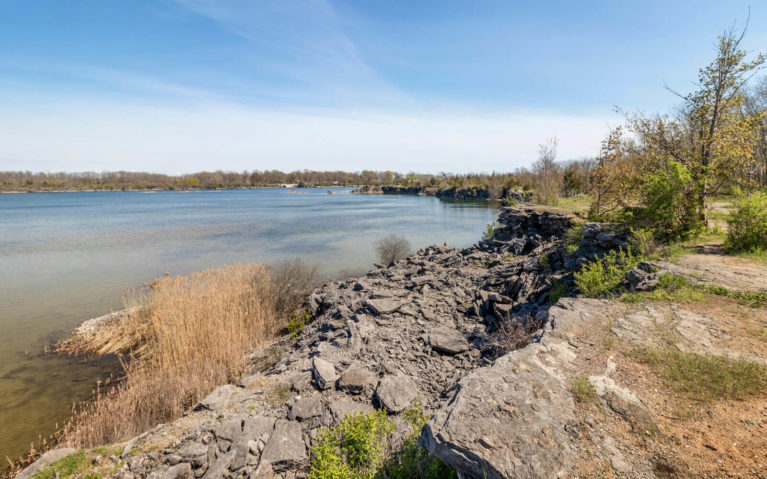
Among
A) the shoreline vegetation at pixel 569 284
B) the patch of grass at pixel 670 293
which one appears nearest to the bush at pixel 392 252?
the shoreline vegetation at pixel 569 284

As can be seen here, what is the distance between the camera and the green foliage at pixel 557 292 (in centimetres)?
797

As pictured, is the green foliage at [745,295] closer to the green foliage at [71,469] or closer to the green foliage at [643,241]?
the green foliage at [643,241]

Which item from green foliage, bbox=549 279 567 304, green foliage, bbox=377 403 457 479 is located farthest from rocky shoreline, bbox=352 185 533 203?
green foliage, bbox=377 403 457 479

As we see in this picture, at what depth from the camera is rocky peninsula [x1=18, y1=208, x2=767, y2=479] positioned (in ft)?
9.66

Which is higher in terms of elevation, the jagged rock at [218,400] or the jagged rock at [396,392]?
the jagged rock at [396,392]

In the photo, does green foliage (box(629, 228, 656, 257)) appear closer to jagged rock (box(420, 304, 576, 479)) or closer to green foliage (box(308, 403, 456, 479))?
jagged rock (box(420, 304, 576, 479))

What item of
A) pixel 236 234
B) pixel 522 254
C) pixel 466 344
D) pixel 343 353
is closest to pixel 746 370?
pixel 466 344

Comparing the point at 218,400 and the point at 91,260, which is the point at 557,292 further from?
the point at 91,260

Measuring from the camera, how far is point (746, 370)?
3.76 m

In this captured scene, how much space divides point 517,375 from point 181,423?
4.60 m

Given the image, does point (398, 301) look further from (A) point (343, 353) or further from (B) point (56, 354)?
(B) point (56, 354)

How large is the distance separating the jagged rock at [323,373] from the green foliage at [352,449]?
2.91ft

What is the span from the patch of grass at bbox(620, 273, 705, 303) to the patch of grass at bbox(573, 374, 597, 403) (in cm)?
304

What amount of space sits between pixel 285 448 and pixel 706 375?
5.07 meters
